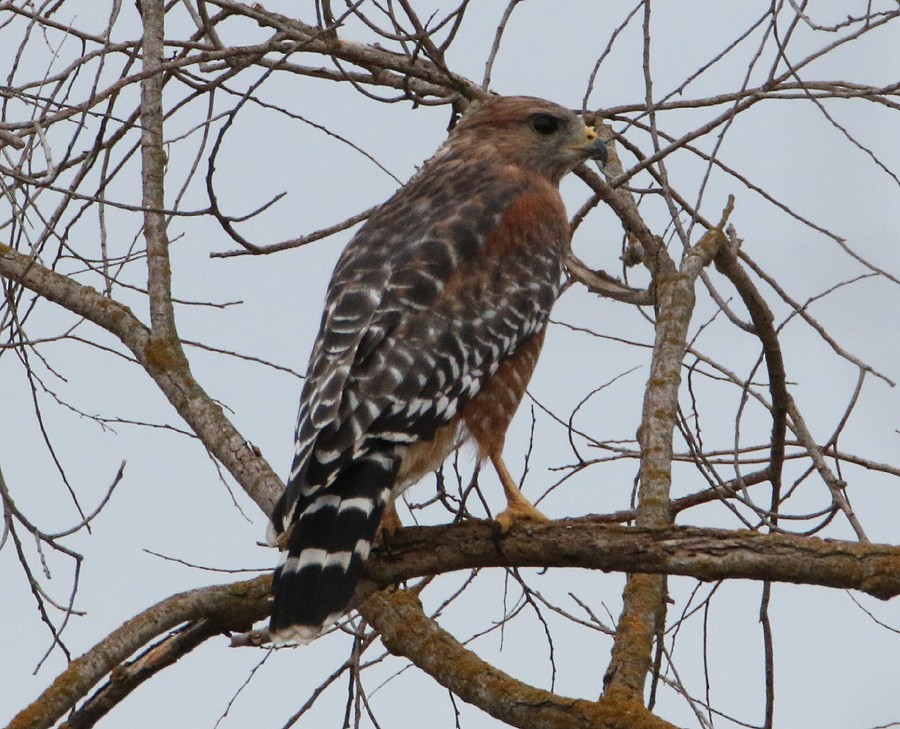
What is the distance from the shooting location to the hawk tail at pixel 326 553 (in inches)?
136

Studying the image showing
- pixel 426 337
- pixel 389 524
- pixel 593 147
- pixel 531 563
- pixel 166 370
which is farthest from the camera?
pixel 593 147

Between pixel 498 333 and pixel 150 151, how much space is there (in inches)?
49.4

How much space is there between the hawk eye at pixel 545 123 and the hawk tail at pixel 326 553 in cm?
215

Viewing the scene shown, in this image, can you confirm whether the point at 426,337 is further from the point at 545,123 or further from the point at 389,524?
the point at 545,123

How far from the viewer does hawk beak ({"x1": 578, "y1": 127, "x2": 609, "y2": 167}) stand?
515 cm

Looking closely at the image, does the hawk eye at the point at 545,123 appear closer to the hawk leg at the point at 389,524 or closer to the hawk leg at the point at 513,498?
the hawk leg at the point at 513,498

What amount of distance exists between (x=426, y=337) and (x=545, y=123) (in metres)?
1.56

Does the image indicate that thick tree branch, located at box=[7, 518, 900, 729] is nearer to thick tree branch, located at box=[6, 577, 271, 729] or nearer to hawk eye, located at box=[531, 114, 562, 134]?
thick tree branch, located at box=[6, 577, 271, 729]

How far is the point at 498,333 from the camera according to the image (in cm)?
442

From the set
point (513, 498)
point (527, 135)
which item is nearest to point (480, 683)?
point (513, 498)

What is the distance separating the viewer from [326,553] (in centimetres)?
353

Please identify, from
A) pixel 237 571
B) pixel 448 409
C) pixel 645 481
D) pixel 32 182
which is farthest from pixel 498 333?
pixel 32 182

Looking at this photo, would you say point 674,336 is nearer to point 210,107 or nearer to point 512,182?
point 512,182

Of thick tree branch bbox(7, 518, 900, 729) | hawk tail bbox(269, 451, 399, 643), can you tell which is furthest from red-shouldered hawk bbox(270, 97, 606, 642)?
thick tree branch bbox(7, 518, 900, 729)
